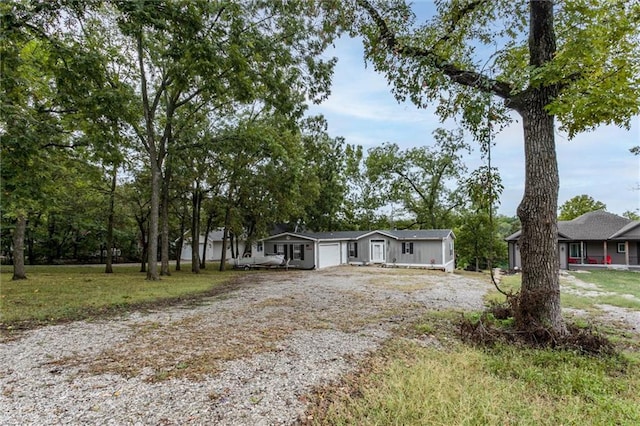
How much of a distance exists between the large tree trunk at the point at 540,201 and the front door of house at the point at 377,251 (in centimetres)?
1890

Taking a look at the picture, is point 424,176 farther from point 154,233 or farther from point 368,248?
point 154,233

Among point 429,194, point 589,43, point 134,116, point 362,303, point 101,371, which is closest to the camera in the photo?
point 101,371

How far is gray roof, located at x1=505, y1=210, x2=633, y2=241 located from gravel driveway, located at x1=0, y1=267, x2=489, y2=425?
21.5 m

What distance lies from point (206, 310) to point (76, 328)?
2.49 metres

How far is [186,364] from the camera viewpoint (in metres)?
4.09

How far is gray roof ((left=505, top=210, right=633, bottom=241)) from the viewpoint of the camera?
23078 millimetres

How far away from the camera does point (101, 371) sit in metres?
3.86

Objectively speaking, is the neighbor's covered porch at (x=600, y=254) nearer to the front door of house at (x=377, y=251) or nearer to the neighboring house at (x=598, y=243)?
the neighboring house at (x=598, y=243)

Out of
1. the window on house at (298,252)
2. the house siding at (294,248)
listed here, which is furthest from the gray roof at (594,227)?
the window on house at (298,252)

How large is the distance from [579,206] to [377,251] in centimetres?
3070

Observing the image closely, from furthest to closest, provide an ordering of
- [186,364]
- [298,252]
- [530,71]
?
[298,252], [530,71], [186,364]

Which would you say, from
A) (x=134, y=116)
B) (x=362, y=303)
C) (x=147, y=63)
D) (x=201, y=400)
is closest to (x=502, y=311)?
(x=362, y=303)

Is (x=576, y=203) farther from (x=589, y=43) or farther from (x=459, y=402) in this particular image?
(x=459, y=402)

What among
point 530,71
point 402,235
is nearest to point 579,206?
point 402,235
